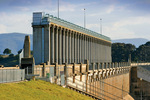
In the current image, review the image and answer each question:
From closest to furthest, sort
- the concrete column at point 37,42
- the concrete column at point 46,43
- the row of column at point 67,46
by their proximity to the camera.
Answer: the concrete column at point 46,43 < the concrete column at point 37,42 < the row of column at point 67,46

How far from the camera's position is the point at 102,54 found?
114m

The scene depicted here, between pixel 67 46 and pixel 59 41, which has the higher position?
pixel 59 41

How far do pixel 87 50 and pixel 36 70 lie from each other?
192 feet

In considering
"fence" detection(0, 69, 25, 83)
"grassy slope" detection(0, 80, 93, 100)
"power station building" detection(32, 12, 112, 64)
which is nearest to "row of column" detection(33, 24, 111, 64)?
"power station building" detection(32, 12, 112, 64)

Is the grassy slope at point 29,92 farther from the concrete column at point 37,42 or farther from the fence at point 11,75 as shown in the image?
the concrete column at point 37,42

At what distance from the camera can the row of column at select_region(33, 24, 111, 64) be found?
5919 centimetres

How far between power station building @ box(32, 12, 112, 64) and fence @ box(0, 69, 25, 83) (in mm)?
26352

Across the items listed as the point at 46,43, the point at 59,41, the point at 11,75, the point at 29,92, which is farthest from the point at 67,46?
the point at 29,92

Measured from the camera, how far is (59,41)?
6662cm

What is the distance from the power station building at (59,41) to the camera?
58.4 meters

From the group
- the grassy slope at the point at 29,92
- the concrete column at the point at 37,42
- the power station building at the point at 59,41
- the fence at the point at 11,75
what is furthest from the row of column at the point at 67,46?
the grassy slope at the point at 29,92

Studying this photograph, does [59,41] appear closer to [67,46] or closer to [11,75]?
[67,46]

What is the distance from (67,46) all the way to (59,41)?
633cm

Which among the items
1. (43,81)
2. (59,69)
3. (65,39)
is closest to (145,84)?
(65,39)
